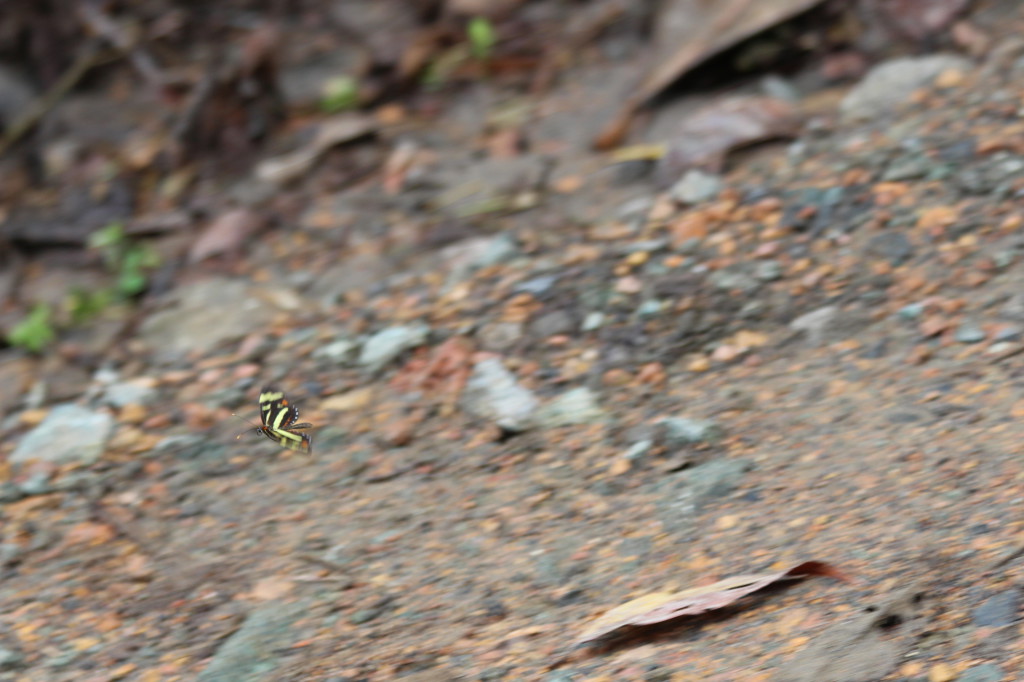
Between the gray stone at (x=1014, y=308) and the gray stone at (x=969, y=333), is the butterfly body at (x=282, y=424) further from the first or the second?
the gray stone at (x=1014, y=308)

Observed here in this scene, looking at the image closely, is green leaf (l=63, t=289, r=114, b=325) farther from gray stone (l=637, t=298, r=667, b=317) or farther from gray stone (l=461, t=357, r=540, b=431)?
gray stone (l=637, t=298, r=667, b=317)

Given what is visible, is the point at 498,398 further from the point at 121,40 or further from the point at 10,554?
the point at 121,40

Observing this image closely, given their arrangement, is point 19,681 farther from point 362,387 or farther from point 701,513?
point 701,513

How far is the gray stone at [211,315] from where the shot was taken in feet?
10.5

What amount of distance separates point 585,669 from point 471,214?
5.72 feet

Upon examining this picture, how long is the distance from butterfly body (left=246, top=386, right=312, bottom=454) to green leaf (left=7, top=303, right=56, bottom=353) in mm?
893

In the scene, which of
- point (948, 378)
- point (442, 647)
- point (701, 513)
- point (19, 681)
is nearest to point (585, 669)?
point (442, 647)

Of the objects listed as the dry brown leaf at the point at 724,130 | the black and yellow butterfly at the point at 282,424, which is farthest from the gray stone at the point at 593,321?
the black and yellow butterfly at the point at 282,424

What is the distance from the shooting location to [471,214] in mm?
3385

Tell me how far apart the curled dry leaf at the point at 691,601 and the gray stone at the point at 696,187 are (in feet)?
4.55

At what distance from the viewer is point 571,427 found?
256cm

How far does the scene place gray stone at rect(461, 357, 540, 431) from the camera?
2617mm

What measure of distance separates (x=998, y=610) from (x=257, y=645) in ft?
4.53

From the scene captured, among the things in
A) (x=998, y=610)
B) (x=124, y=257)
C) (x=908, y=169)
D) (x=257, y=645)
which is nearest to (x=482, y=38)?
→ (x=124, y=257)
